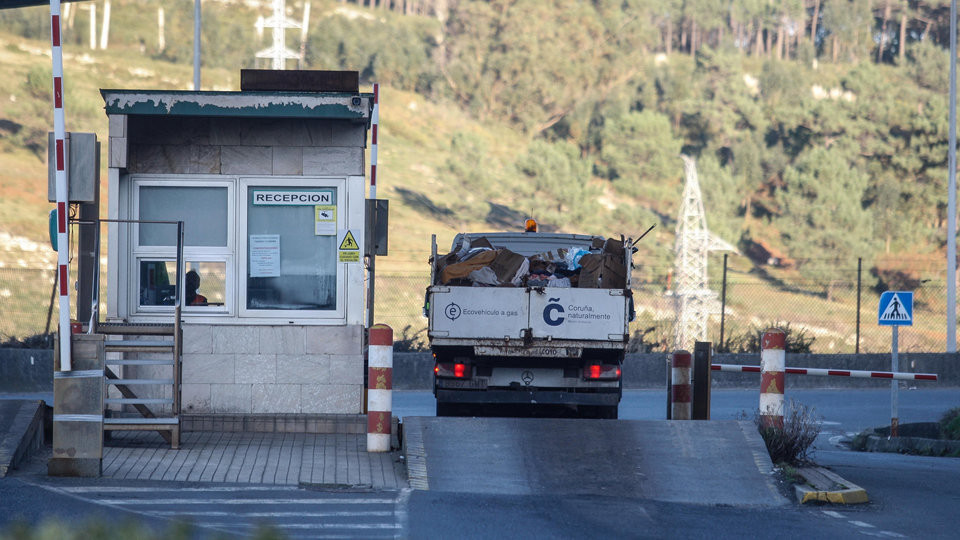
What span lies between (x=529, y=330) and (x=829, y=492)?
14.2ft

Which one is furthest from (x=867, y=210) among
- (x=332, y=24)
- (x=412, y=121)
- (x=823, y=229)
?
(x=332, y=24)

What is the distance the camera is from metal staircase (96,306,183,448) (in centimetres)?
998

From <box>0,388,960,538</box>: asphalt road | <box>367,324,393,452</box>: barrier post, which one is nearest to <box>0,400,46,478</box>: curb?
<box>0,388,960,538</box>: asphalt road

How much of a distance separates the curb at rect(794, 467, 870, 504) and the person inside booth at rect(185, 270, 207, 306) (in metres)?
6.34

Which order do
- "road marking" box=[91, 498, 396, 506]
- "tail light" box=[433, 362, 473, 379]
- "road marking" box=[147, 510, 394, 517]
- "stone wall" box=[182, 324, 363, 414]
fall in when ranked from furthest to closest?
1. "tail light" box=[433, 362, 473, 379]
2. "stone wall" box=[182, 324, 363, 414]
3. "road marking" box=[91, 498, 396, 506]
4. "road marking" box=[147, 510, 394, 517]

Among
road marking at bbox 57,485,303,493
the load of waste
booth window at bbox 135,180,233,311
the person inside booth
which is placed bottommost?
road marking at bbox 57,485,303,493

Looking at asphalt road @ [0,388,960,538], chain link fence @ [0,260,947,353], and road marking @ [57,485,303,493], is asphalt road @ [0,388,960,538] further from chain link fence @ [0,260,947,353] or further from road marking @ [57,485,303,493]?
chain link fence @ [0,260,947,353]

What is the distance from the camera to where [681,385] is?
1209 centimetres

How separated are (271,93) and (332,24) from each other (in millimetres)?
85410

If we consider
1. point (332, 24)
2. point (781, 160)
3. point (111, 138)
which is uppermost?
point (332, 24)

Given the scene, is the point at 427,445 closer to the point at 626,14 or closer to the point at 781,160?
the point at 781,160

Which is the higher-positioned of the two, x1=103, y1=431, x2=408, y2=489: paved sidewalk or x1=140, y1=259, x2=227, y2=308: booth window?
x1=140, y1=259, x2=227, y2=308: booth window

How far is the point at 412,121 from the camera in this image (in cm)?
8456

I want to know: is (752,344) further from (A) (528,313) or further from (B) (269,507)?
(B) (269,507)
